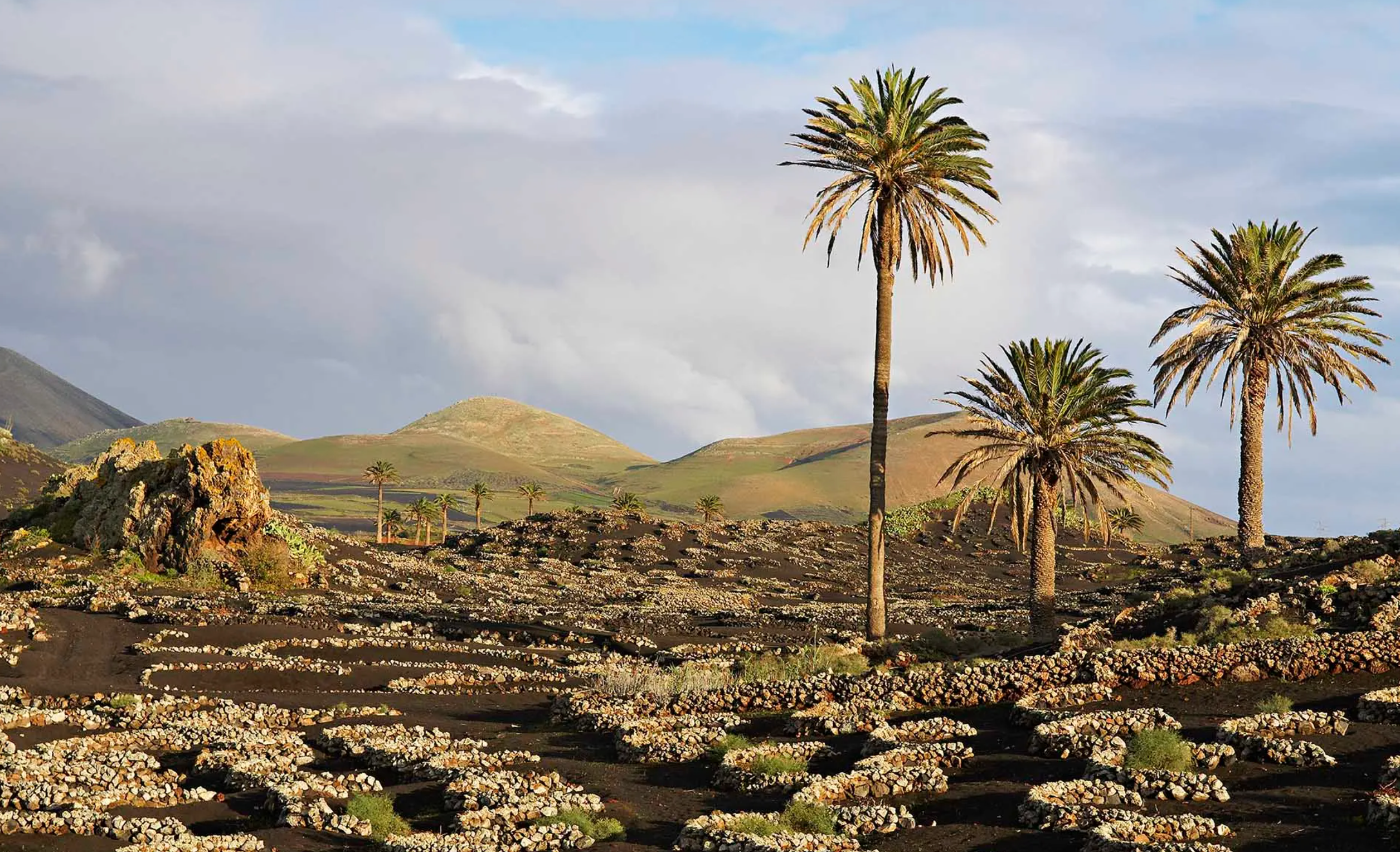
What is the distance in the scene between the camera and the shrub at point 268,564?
5641cm

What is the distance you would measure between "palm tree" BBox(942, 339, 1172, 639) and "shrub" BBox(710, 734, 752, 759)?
1844cm

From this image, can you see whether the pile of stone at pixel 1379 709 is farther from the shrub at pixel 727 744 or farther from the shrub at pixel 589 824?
the shrub at pixel 589 824

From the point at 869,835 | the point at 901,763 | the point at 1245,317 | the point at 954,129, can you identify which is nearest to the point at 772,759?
the point at 901,763

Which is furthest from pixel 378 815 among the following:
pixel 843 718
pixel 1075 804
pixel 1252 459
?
pixel 1252 459

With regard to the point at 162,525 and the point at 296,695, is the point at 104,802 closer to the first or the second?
the point at 296,695

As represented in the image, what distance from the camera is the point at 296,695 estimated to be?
102ft

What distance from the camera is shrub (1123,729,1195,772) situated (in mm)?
17250

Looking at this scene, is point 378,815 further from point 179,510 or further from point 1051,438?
point 179,510

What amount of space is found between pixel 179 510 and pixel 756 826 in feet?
161

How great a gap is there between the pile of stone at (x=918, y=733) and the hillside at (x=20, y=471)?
85275mm

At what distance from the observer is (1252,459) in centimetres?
4550

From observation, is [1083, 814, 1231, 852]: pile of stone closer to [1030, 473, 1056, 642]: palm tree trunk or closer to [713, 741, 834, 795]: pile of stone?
[713, 741, 834, 795]: pile of stone

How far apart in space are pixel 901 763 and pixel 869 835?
325 cm

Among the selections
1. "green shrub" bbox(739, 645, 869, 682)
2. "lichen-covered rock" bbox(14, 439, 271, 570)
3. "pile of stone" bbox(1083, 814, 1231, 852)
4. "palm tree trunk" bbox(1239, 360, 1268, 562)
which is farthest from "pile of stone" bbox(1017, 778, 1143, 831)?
"lichen-covered rock" bbox(14, 439, 271, 570)
